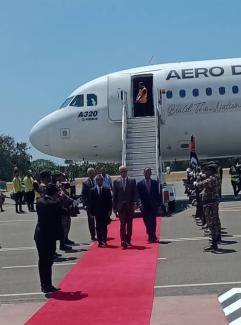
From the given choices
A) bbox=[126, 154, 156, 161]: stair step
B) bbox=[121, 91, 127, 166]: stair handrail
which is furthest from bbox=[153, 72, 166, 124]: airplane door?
bbox=[126, 154, 156, 161]: stair step

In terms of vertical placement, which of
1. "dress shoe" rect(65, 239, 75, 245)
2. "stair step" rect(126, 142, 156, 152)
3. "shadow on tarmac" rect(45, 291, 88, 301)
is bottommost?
"shadow on tarmac" rect(45, 291, 88, 301)

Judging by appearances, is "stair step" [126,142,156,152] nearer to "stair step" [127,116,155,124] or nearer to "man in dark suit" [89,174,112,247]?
"stair step" [127,116,155,124]

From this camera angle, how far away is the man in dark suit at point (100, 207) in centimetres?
1418

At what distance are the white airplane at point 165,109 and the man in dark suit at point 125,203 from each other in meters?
10.5

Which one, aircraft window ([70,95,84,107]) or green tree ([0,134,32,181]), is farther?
green tree ([0,134,32,181])

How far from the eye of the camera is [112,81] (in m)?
25.5

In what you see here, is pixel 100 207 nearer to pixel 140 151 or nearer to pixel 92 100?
pixel 140 151

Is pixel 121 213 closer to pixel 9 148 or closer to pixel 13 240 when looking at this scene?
pixel 13 240

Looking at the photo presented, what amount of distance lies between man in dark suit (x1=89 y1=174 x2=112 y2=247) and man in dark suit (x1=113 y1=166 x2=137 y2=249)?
0.63ft

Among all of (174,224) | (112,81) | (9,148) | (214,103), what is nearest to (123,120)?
(112,81)

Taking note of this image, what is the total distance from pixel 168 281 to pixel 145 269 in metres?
1.19

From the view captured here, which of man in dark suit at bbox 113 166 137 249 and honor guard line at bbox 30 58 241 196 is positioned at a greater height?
honor guard line at bbox 30 58 241 196

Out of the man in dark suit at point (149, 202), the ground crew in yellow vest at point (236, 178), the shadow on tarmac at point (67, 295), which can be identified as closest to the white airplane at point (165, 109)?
the ground crew in yellow vest at point (236, 178)

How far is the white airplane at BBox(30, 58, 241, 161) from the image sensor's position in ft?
82.9
